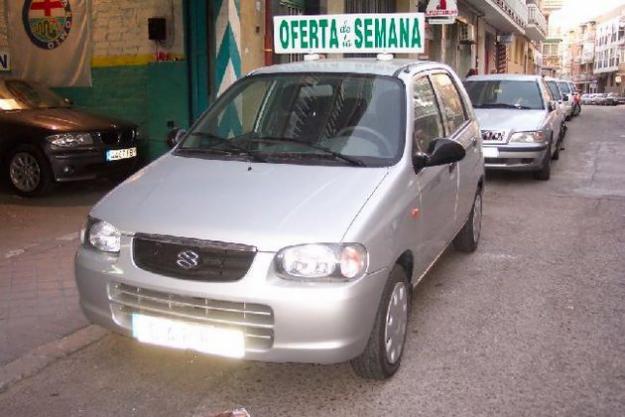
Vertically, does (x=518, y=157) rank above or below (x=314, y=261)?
below

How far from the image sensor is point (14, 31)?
37.5ft

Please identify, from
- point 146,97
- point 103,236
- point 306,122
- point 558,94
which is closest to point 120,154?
point 146,97

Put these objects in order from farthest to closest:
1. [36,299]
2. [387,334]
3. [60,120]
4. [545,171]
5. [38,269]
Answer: [545,171], [60,120], [38,269], [36,299], [387,334]

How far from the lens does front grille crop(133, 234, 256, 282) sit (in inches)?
125

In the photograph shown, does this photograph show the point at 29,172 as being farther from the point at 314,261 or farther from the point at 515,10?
the point at 515,10

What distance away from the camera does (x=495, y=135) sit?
9.91m

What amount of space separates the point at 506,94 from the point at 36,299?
852 cm

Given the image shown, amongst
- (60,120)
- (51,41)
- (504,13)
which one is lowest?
(60,120)

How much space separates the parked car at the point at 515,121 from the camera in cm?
988

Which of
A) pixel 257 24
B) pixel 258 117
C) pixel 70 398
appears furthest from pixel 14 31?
pixel 70 398

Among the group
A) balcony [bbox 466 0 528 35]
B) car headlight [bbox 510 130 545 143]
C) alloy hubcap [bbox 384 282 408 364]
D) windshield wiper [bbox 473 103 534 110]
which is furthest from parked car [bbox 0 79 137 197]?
balcony [bbox 466 0 528 35]

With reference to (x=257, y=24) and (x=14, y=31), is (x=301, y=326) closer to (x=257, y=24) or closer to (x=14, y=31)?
(x=257, y=24)

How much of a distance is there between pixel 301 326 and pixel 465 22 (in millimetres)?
22451

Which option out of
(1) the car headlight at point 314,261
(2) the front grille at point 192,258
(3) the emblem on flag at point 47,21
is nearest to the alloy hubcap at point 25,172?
(3) the emblem on flag at point 47,21
